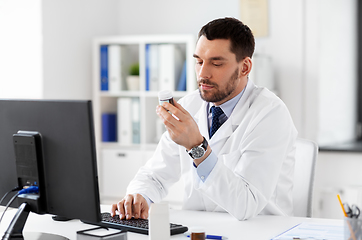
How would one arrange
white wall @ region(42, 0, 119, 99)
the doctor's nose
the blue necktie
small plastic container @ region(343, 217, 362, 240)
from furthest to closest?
1. white wall @ region(42, 0, 119, 99)
2. the blue necktie
3. the doctor's nose
4. small plastic container @ region(343, 217, 362, 240)

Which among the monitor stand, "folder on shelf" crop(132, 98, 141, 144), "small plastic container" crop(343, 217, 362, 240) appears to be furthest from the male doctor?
"folder on shelf" crop(132, 98, 141, 144)

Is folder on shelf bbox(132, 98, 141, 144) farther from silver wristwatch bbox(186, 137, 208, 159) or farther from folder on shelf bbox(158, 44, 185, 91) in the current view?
silver wristwatch bbox(186, 137, 208, 159)

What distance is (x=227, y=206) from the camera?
4.97 ft

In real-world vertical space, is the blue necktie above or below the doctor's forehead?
below

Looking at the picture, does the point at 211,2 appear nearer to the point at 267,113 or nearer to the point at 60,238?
the point at 267,113

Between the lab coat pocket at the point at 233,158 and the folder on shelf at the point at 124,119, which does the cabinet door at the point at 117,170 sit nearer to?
the folder on shelf at the point at 124,119

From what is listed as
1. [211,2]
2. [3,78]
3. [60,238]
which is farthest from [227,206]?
[211,2]

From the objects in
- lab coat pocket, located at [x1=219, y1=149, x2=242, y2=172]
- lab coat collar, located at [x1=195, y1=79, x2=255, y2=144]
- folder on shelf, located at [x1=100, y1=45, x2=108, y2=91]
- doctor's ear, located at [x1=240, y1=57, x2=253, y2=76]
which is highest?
folder on shelf, located at [x1=100, y1=45, x2=108, y2=91]

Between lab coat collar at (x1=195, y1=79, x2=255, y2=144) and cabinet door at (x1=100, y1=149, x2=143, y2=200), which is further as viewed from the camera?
cabinet door at (x1=100, y1=149, x2=143, y2=200)

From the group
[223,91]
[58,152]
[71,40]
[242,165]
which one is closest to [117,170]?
[71,40]

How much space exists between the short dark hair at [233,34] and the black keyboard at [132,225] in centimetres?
66

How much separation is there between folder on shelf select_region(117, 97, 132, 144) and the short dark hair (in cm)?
186

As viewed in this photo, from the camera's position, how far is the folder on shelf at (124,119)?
3537 millimetres

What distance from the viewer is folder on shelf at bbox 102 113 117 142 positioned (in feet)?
11.9
